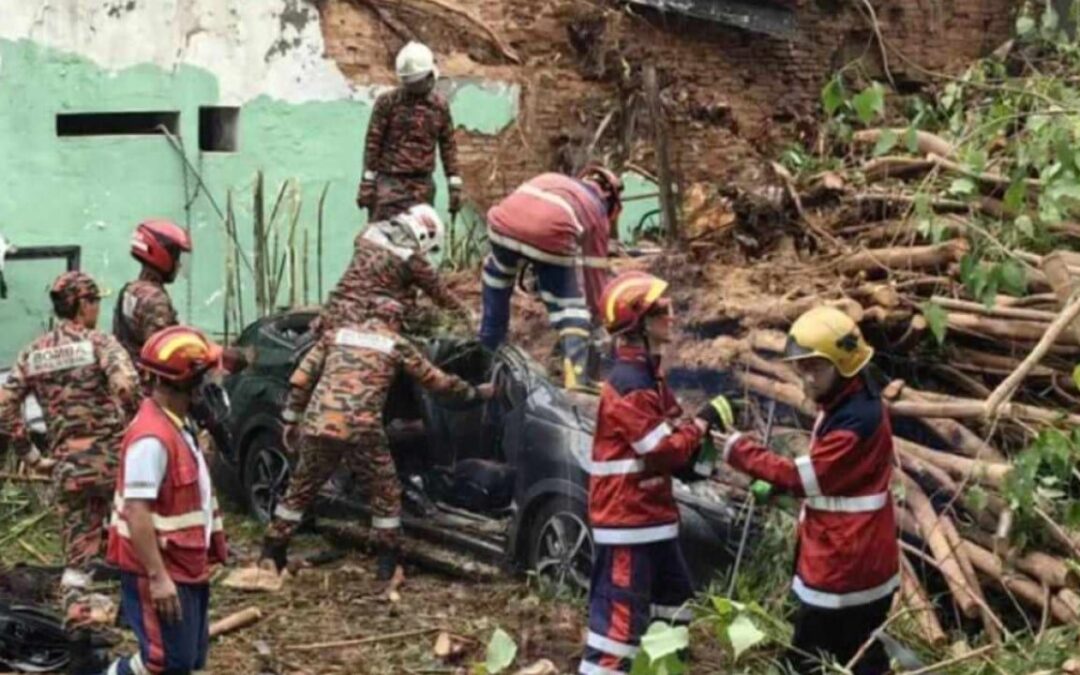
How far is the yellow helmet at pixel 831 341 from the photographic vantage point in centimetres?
724

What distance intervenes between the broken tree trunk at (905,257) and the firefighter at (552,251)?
56.1 inches

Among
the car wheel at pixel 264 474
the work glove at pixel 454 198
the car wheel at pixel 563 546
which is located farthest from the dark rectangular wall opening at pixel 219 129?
the car wheel at pixel 563 546

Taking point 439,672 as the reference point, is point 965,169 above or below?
above

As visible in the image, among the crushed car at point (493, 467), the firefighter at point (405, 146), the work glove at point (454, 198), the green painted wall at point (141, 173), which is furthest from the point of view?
the green painted wall at point (141, 173)

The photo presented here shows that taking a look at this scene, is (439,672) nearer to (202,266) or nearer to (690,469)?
(690,469)

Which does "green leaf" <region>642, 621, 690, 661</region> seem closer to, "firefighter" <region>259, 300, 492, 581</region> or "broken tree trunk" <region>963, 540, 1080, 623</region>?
"broken tree trunk" <region>963, 540, 1080, 623</region>

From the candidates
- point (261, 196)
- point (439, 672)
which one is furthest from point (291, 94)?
point (439, 672)

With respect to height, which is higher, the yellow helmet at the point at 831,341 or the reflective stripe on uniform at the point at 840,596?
the yellow helmet at the point at 831,341

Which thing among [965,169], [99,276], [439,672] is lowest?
[439,672]

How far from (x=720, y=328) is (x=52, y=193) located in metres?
6.51

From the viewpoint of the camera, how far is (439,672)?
8930 millimetres

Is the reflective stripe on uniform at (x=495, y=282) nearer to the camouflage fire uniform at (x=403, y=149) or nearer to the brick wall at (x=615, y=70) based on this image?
the camouflage fire uniform at (x=403, y=149)

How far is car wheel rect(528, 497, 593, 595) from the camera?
913 centimetres

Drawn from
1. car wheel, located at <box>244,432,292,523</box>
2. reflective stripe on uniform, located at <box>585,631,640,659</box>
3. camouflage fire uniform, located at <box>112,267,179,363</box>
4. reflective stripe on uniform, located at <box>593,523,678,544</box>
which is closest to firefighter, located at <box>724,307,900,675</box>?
reflective stripe on uniform, located at <box>593,523,678,544</box>
